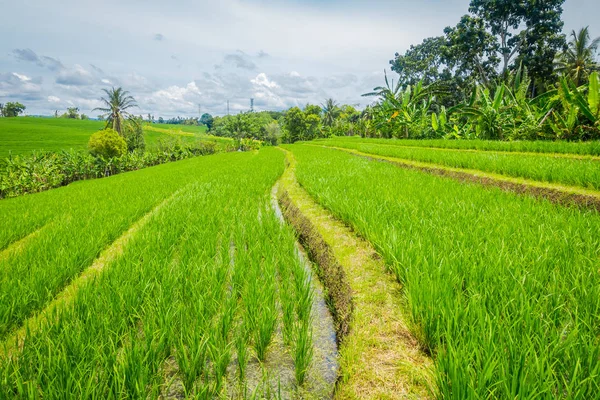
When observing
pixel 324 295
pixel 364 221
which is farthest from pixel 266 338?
pixel 364 221

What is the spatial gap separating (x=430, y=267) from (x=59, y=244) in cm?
414

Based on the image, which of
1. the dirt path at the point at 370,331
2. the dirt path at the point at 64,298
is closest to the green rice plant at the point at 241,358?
the dirt path at the point at 370,331

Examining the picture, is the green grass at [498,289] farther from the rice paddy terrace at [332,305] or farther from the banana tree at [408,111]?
the banana tree at [408,111]

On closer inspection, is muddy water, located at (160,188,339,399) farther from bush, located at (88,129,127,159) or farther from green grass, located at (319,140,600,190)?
bush, located at (88,129,127,159)

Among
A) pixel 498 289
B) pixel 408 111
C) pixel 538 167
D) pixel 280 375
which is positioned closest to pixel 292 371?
pixel 280 375

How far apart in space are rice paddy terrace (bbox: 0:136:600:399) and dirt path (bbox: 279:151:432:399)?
10mm

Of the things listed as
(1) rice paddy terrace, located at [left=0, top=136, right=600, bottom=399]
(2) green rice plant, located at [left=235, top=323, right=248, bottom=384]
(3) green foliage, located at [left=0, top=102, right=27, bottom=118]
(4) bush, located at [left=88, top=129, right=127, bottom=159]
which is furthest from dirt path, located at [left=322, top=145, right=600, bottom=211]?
(3) green foliage, located at [left=0, top=102, right=27, bottom=118]

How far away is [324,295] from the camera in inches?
106

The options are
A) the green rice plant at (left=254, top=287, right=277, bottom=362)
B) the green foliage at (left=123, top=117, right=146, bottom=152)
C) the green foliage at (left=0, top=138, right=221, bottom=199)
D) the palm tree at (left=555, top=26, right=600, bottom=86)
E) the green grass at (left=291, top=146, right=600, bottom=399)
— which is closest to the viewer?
the green grass at (left=291, top=146, right=600, bottom=399)

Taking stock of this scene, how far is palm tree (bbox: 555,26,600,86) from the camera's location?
1941 centimetres

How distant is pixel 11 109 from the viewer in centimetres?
6075

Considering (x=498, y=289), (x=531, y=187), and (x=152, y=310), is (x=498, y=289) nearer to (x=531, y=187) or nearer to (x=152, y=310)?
(x=152, y=310)

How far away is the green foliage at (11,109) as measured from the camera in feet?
196

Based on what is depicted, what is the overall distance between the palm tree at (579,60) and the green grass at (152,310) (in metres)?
26.0
